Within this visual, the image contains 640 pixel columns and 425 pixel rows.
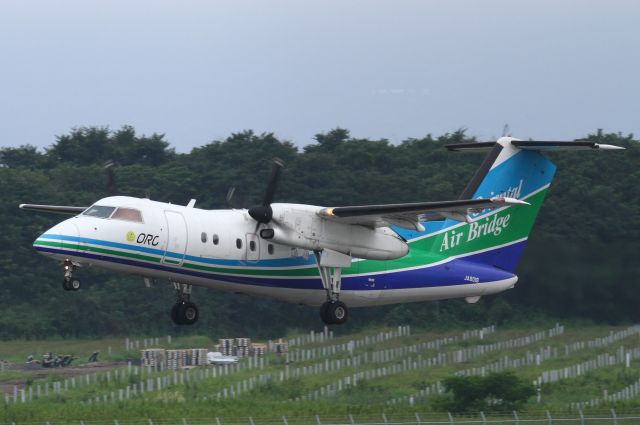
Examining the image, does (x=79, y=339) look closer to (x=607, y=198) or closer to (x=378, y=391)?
(x=378, y=391)

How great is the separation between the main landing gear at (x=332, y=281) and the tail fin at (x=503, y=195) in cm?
287

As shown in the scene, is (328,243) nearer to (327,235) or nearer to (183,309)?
(327,235)

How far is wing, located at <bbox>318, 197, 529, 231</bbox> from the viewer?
1087 inches

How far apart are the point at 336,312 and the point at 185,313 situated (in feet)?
10.9

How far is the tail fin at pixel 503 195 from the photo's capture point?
102 feet

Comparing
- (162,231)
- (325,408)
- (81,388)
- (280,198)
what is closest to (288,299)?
(162,231)

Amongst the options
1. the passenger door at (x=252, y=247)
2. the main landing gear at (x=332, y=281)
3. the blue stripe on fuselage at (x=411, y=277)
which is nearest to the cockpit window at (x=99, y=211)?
the blue stripe on fuselage at (x=411, y=277)

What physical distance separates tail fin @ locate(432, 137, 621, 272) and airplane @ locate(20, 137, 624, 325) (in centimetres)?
2

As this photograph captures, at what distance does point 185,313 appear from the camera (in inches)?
1126

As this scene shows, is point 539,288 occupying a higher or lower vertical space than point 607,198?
lower

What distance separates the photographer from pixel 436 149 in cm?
6638

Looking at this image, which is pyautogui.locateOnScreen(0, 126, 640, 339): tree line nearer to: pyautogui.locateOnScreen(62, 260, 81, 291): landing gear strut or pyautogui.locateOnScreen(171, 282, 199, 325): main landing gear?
pyautogui.locateOnScreen(171, 282, 199, 325): main landing gear

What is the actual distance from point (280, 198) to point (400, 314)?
14767 mm

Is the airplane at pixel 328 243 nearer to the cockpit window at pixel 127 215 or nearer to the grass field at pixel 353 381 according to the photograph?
the cockpit window at pixel 127 215
